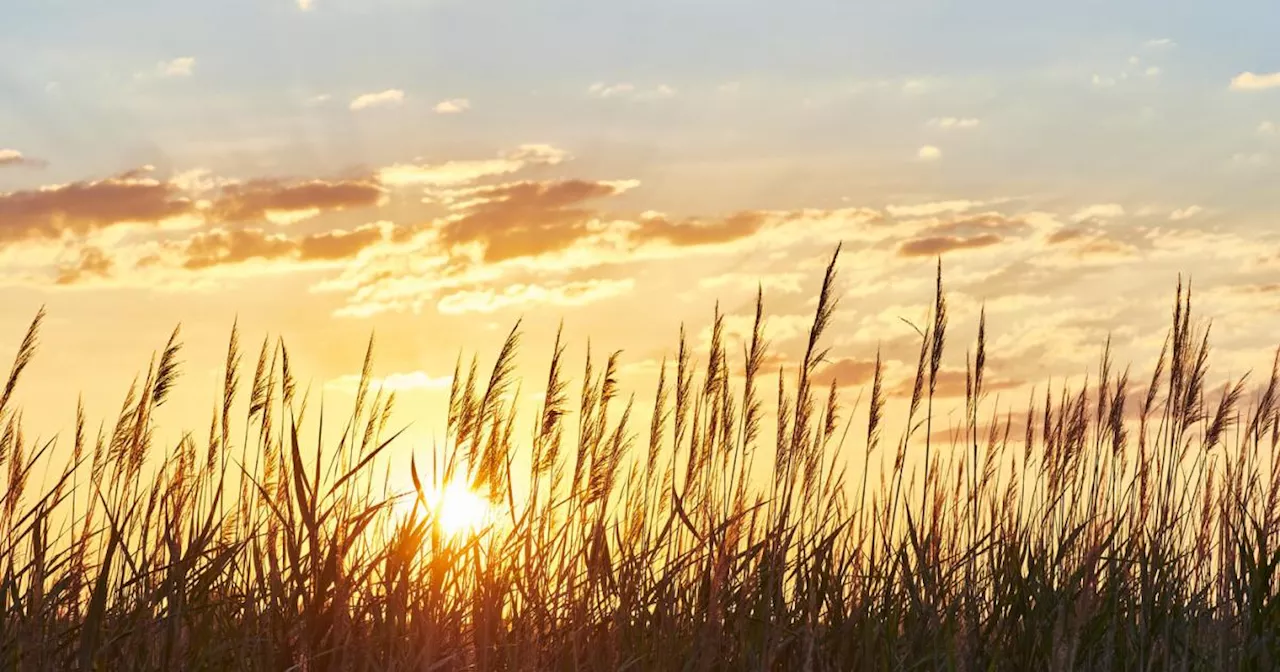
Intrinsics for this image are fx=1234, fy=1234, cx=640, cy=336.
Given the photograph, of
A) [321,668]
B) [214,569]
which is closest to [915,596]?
[321,668]

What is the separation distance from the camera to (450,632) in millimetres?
3109

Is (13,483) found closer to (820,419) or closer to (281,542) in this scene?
(281,542)

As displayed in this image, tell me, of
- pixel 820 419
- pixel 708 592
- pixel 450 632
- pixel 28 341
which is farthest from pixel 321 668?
pixel 820 419

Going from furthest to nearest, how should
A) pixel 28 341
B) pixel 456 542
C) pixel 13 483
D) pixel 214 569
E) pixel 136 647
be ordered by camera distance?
pixel 13 483 → pixel 28 341 → pixel 456 542 → pixel 214 569 → pixel 136 647

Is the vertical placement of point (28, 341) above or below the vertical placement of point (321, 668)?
above

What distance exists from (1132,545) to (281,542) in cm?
269

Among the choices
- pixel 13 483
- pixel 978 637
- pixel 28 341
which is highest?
pixel 28 341

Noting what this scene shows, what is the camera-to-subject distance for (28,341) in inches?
156

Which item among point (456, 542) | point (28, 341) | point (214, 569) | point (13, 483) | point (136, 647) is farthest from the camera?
point (13, 483)

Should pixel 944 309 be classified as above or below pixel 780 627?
above

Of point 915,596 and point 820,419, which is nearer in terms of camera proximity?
point 915,596

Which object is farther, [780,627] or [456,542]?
[456,542]

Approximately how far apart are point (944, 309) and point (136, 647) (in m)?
2.62

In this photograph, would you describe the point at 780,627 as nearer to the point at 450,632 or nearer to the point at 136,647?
the point at 450,632
